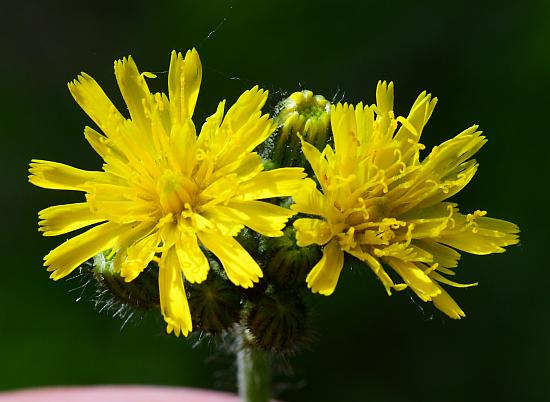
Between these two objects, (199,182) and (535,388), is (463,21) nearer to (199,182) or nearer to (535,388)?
(535,388)

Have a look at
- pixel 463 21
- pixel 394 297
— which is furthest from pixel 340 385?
pixel 463 21

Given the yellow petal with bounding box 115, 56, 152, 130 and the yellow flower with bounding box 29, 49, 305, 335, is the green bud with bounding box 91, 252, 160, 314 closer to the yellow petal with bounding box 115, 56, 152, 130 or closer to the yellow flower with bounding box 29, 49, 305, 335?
the yellow flower with bounding box 29, 49, 305, 335

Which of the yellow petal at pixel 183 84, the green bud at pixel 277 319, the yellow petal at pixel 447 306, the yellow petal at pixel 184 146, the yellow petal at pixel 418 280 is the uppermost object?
the yellow petal at pixel 183 84

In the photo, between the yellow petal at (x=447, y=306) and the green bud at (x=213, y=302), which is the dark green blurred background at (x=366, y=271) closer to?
the green bud at (x=213, y=302)

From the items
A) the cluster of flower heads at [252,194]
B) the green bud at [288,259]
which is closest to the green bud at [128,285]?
the cluster of flower heads at [252,194]

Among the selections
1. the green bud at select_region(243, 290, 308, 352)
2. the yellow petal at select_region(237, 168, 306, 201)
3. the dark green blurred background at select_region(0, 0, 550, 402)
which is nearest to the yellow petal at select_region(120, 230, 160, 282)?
the yellow petal at select_region(237, 168, 306, 201)
